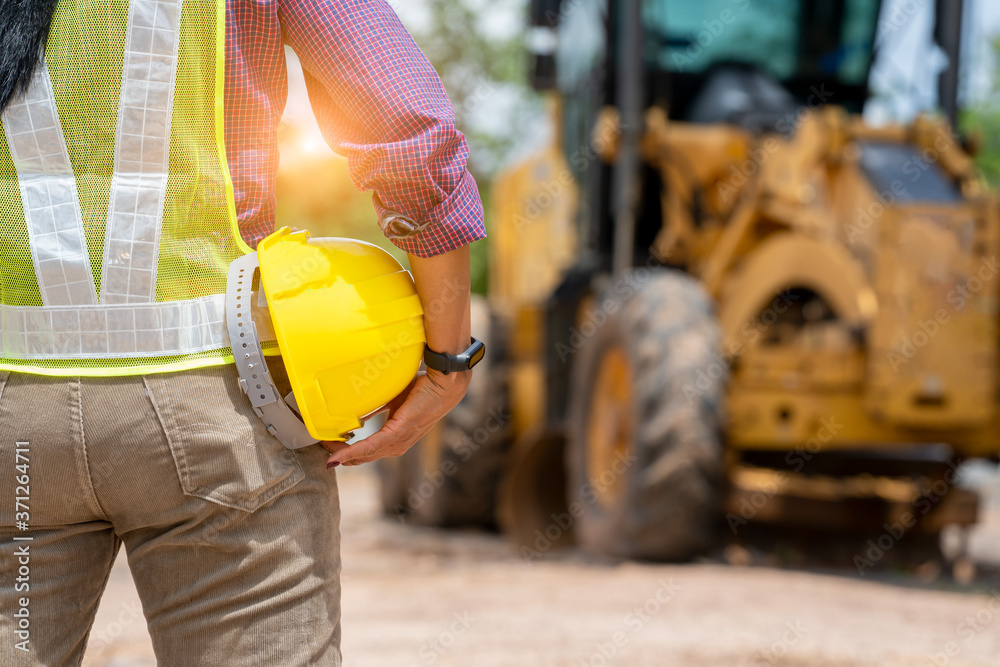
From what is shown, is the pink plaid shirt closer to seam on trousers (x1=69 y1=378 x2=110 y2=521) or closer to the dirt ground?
seam on trousers (x1=69 y1=378 x2=110 y2=521)

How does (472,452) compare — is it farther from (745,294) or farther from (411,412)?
(411,412)

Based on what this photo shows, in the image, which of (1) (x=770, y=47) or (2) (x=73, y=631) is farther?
(1) (x=770, y=47)

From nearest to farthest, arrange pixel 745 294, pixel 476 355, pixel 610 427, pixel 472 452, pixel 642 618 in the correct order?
pixel 476 355 < pixel 642 618 < pixel 610 427 < pixel 745 294 < pixel 472 452

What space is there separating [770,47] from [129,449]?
5975mm

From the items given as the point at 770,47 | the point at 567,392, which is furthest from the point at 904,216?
the point at 567,392

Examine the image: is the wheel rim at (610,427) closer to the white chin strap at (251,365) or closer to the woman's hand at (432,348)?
the woman's hand at (432,348)

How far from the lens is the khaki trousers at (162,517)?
4.37ft

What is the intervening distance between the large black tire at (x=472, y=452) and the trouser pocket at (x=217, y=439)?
6.53 metres

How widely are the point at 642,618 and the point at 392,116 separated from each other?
3047 mm

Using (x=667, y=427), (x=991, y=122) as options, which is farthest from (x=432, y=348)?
(x=991, y=122)

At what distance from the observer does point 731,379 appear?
5.41 metres

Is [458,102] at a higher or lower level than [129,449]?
lower

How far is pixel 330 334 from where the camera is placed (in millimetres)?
1412

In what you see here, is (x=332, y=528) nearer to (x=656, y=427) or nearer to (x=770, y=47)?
(x=656, y=427)
